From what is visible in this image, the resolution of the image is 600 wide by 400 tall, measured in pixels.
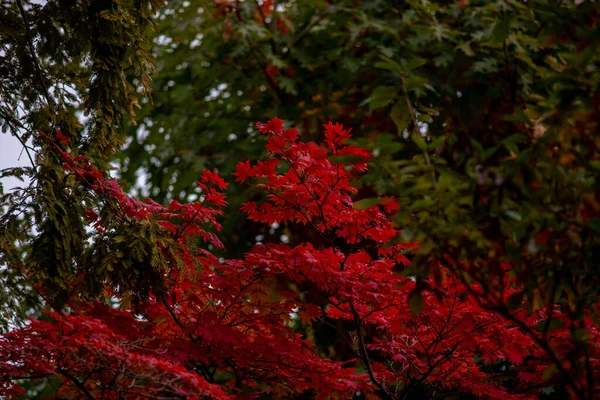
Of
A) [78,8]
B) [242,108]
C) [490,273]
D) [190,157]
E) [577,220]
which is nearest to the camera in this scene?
[577,220]

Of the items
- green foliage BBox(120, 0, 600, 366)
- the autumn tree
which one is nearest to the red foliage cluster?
the autumn tree

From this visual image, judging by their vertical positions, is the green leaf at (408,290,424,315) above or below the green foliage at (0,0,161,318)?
below

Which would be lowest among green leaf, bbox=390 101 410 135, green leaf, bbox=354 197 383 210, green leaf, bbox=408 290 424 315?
green leaf, bbox=408 290 424 315

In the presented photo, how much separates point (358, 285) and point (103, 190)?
159 centimetres

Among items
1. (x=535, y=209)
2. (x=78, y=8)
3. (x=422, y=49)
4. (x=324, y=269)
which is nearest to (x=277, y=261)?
(x=324, y=269)

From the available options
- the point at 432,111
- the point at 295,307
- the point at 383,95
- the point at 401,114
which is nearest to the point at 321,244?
the point at 295,307

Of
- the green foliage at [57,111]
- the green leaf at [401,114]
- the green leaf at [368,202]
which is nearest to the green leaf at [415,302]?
the green leaf at [368,202]

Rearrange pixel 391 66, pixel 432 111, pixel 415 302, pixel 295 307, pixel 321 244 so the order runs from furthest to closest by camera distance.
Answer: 1. pixel 321 244
2. pixel 295 307
3. pixel 432 111
4. pixel 415 302
5. pixel 391 66

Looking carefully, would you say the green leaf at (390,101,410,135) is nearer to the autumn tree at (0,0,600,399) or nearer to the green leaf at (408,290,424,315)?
the autumn tree at (0,0,600,399)

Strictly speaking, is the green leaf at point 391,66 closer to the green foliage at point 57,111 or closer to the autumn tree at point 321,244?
the autumn tree at point 321,244

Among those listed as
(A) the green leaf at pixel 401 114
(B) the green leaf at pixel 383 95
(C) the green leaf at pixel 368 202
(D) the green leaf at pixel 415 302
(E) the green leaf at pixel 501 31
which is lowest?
(D) the green leaf at pixel 415 302

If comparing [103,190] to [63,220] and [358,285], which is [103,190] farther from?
[358,285]

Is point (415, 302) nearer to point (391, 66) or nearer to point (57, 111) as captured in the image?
point (391, 66)

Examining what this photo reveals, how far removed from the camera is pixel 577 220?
2.17 m
